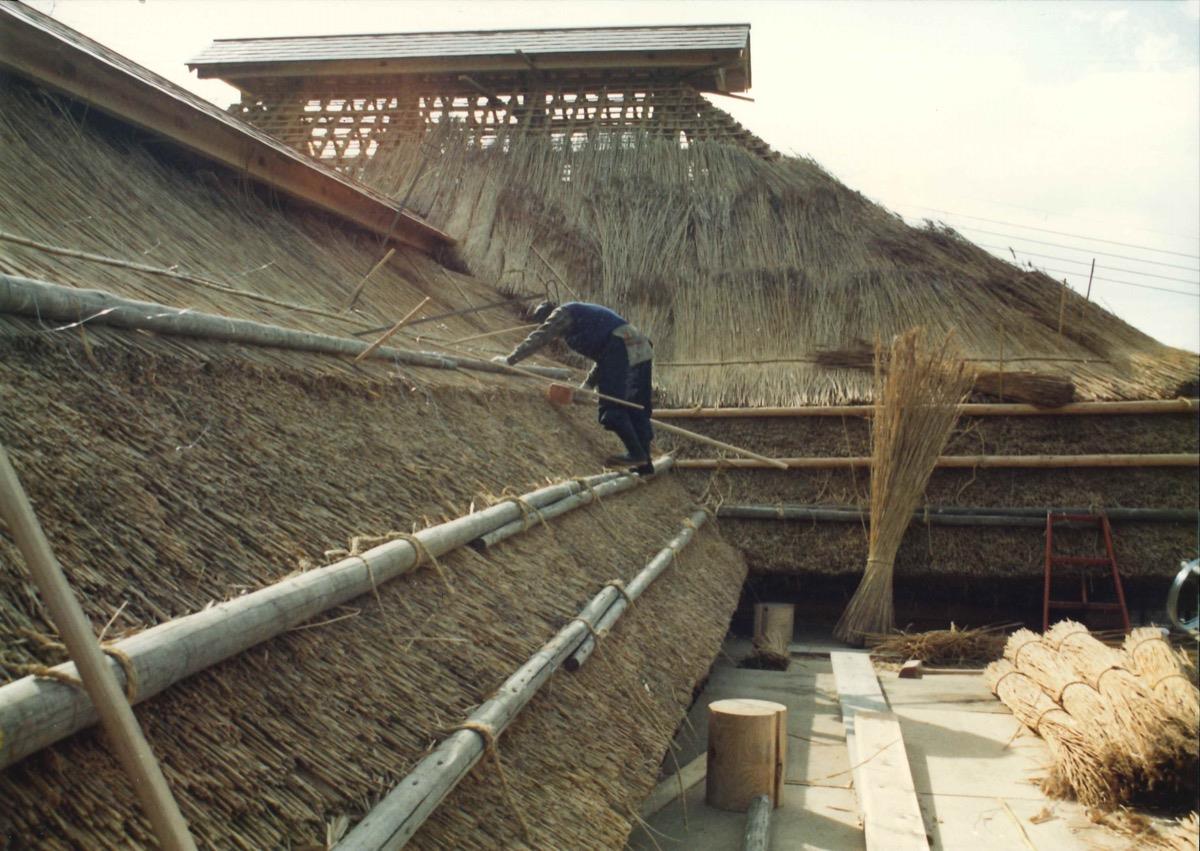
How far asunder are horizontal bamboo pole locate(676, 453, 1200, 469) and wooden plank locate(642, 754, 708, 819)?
356 centimetres

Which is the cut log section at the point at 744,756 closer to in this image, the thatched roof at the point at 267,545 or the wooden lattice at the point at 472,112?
the thatched roof at the point at 267,545

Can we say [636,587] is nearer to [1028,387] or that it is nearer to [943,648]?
[943,648]

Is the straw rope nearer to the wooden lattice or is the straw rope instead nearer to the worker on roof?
the worker on roof

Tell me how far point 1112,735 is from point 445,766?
115 inches

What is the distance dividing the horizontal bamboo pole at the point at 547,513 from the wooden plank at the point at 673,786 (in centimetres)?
113

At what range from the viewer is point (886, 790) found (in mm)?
4035

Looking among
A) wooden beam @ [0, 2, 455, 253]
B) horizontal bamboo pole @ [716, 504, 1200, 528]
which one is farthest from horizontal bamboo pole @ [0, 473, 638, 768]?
horizontal bamboo pole @ [716, 504, 1200, 528]

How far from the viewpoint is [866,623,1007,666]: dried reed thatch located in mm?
6887

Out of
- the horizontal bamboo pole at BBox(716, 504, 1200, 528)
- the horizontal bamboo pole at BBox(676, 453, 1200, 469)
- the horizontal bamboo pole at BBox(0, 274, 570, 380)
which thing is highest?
the horizontal bamboo pole at BBox(0, 274, 570, 380)

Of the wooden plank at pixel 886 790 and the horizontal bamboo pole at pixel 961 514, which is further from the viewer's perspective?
the horizontal bamboo pole at pixel 961 514

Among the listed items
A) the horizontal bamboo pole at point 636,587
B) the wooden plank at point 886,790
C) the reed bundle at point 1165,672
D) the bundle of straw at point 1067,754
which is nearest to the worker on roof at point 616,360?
the horizontal bamboo pole at point 636,587

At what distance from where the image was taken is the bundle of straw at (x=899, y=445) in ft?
23.0

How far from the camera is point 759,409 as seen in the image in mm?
7953

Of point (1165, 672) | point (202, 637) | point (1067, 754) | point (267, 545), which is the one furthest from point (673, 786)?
point (202, 637)
